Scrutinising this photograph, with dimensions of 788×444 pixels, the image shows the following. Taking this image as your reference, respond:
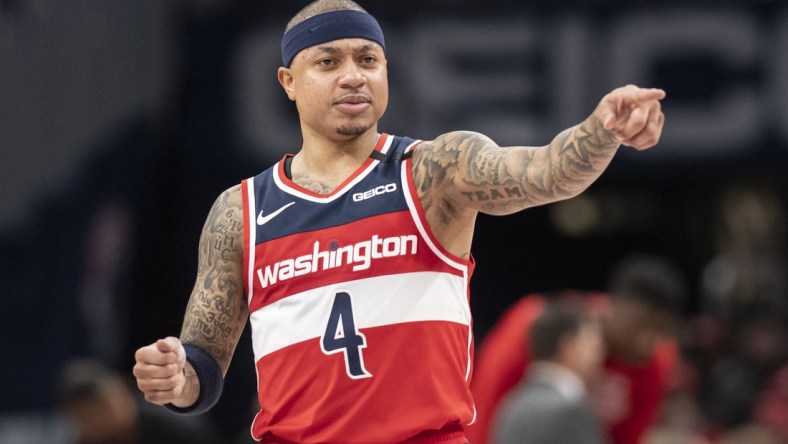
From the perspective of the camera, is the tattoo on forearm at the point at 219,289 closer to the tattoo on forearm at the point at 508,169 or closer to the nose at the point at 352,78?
the nose at the point at 352,78

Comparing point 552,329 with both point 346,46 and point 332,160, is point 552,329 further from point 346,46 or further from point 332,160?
point 346,46

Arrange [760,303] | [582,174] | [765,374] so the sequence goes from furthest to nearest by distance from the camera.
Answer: [760,303] < [765,374] < [582,174]

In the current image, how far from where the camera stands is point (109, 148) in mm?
12234

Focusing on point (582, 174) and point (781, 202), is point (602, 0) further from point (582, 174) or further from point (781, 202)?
point (582, 174)

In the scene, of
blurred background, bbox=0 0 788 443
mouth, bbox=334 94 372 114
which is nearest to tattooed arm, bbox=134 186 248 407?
mouth, bbox=334 94 372 114

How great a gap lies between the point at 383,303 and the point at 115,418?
16.1ft

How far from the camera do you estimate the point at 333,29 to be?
4.97 metres

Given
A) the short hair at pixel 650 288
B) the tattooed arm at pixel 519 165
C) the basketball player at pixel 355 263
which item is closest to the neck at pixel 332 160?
the basketball player at pixel 355 263

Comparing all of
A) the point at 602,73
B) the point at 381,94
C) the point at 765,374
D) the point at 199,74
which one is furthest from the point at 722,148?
the point at 381,94

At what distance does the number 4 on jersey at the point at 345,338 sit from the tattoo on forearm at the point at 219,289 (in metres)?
0.52

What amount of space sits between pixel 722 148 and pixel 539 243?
5193mm

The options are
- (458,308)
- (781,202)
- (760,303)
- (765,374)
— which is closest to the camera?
(458,308)

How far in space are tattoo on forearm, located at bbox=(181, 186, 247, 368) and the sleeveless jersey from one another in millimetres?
208

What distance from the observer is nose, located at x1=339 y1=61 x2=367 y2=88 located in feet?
16.0
